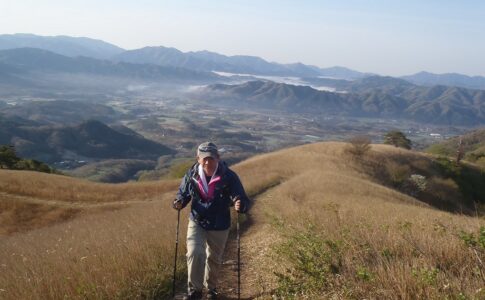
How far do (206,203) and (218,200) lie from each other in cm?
18

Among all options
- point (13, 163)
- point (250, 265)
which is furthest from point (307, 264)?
point (13, 163)

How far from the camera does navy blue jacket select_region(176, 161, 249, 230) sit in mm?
6515

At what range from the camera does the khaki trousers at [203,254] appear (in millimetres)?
6480

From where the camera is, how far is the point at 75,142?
570 feet

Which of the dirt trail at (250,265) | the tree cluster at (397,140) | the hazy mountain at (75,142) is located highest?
the dirt trail at (250,265)

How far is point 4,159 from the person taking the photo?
166 ft

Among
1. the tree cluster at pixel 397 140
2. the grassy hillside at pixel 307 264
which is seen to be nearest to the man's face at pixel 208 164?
the grassy hillside at pixel 307 264

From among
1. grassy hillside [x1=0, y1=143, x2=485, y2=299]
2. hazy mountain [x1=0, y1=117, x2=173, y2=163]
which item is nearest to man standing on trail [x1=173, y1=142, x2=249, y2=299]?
grassy hillside [x1=0, y1=143, x2=485, y2=299]

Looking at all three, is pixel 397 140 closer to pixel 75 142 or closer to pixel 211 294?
pixel 211 294

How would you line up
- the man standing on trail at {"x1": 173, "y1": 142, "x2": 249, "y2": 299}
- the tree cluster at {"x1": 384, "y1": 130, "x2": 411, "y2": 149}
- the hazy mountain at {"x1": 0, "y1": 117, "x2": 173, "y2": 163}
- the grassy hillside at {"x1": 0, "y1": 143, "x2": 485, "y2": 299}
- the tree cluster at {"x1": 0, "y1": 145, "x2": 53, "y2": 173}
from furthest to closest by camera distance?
the hazy mountain at {"x1": 0, "y1": 117, "x2": 173, "y2": 163}
the tree cluster at {"x1": 384, "y1": 130, "x2": 411, "y2": 149}
the tree cluster at {"x1": 0, "y1": 145, "x2": 53, "y2": 173}
the man standing on trail at {"x1": 173, "y1": 142, "x2": 249, "y2": 299}
the grassy hillside at {"x1": 0, "y1": 143, "x2": 485, "y2": 299}

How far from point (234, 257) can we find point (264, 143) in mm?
174679

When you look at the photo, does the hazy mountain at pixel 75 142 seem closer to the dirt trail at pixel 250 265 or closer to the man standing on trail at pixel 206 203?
the dirt trail at pixel 250 265

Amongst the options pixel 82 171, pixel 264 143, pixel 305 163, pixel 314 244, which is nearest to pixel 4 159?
pixel 305 163

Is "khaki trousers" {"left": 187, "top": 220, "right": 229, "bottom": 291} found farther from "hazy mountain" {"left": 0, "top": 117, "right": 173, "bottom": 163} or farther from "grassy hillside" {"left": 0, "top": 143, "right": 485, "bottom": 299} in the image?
"hazy mountain" {"left": 0, "top": 117, "right": 173, "bottom": 163}
